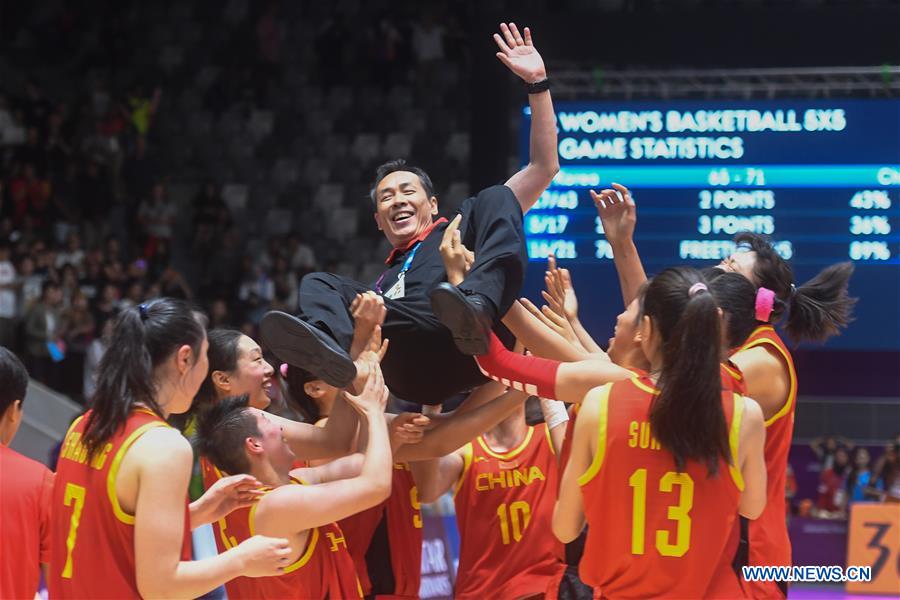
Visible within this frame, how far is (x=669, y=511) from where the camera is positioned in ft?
10.8

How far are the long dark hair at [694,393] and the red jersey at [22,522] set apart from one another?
1812 millimetres

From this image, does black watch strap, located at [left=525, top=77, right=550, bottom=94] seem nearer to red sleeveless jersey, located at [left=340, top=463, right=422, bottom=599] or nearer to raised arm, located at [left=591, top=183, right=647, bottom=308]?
raised arm, located at [left=591, top=183, right=647, bottom=308]

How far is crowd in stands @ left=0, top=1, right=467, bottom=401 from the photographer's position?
44.4ft

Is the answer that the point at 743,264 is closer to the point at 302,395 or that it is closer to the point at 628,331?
the point at 628,331

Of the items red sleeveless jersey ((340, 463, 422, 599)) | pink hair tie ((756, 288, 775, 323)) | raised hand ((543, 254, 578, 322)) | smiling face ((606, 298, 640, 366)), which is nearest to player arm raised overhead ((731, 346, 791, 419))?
pink hair tie ((756, 288, 775, 323))

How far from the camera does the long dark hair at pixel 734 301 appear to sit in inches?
151

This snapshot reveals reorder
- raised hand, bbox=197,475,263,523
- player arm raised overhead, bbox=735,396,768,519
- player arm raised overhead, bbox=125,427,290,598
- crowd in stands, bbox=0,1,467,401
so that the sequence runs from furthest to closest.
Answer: crowd in stands, bbox=0,1,467,401
raised hand, bbox=197,475,263,523
player arm raised overhead, bbox=735,396,768,519
player arm raised overhead, bbox=125,427,290,598

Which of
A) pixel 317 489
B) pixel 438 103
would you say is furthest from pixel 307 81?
pixel 317 489

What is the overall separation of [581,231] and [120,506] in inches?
239

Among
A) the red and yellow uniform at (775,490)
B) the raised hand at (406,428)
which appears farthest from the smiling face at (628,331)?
the raised hand at (406,428)

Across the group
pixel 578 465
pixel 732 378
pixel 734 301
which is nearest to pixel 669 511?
pixel 578 465

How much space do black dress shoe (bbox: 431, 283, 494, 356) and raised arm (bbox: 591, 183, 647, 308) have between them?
969 millimetres

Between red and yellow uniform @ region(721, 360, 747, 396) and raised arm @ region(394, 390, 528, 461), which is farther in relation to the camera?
raised arm @ region(394, 390, 528, 461)

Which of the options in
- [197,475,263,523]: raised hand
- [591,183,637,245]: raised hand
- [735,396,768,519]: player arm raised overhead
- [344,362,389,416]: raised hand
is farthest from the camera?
[591,183,637,245]: raised hand
